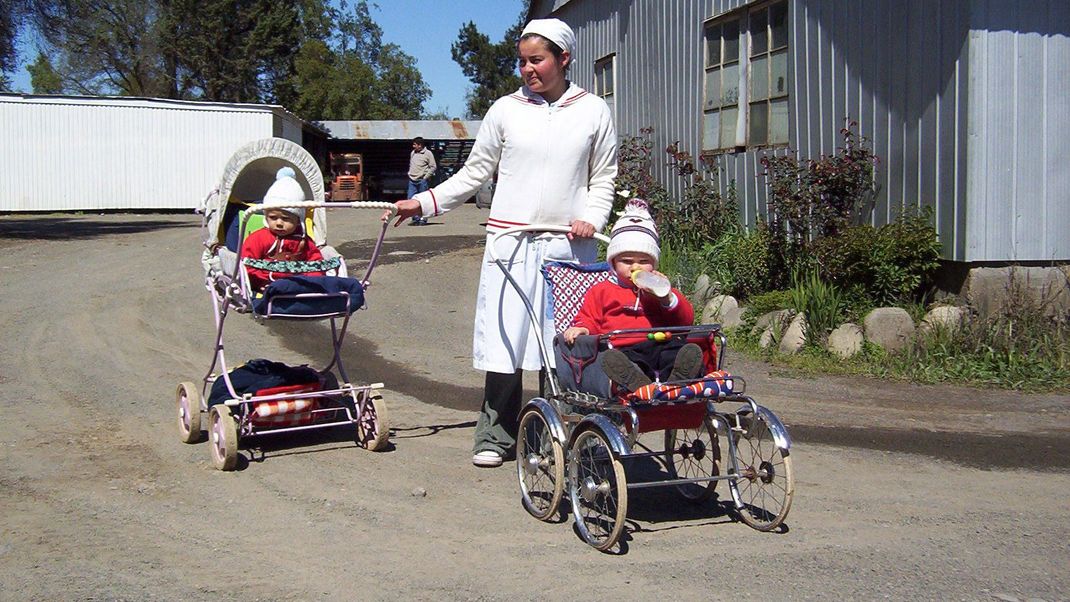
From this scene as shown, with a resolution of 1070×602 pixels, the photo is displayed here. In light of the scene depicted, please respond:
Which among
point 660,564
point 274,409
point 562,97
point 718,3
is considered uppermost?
point 718,3

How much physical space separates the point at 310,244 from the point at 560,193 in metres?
1.95

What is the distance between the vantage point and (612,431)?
4629mm

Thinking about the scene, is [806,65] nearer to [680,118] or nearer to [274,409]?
[680,118]

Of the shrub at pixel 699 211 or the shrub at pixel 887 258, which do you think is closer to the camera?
the shrub at pixel 887 258

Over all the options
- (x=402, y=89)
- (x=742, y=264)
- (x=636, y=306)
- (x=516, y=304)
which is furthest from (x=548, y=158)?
(x=402, y=89)

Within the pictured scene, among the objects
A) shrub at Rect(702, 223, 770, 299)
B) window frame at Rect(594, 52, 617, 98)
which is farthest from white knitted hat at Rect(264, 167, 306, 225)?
window frame at Rect(594, 52, 617, 98)

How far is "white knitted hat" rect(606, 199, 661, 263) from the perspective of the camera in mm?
5121

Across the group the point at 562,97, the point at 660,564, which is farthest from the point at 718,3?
the point at 660,564

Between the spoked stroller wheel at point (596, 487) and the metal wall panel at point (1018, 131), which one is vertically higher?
the metal wall panel at point (1018, 131)

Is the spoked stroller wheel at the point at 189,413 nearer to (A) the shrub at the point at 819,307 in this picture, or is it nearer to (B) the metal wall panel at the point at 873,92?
(A) the shrub at the point at 819,307

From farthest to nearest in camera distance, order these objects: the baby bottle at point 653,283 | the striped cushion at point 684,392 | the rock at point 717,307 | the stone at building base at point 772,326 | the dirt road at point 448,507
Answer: the rock at point 717,307, the stone at building base at point 772,326, the baby bottle at point 653,283, the striped cushion at point 684,392, the dirt road at point 448,507

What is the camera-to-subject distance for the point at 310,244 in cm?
704

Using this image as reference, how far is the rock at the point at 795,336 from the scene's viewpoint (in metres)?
9.83

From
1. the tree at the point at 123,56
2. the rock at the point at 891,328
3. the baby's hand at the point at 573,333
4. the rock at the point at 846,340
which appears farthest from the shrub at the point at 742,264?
the tree at the point at 123,56
